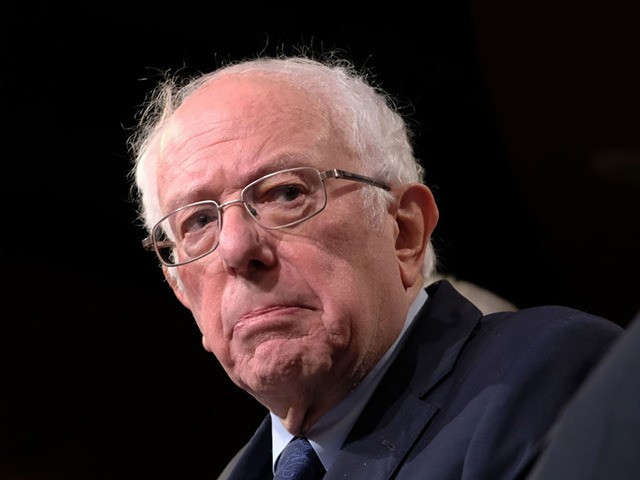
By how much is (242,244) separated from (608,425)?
3.91 ft

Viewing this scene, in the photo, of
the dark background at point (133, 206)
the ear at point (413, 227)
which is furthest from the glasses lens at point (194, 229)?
the dark background at point (133, 206)

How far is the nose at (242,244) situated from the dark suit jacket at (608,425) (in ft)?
3.76

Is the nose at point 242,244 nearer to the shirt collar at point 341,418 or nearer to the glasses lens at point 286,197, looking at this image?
the glasses lens at point 286,197

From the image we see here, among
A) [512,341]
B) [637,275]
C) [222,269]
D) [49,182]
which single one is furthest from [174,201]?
[637,275]

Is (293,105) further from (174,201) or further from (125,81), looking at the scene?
(125,81)

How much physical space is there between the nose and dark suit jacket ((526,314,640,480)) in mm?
1145

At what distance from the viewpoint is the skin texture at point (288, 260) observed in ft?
5.37

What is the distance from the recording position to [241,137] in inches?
69.6

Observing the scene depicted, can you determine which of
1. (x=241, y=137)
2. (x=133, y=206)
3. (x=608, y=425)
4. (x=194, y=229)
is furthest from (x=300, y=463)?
(x=133, y=206)

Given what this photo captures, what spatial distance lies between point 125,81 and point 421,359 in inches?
80.2

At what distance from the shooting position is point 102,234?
3834 mm

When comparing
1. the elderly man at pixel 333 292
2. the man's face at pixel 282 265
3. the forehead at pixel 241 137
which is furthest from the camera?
the forehead at pixel 241 137

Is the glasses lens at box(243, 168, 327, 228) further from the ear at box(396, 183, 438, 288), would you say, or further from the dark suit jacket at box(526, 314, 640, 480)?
the dark suit jacket at box(526, 314, 640, 480)

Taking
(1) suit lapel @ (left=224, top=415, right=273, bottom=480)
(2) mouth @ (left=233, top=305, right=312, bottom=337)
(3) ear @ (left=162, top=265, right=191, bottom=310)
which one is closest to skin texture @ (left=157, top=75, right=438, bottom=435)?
(2) mouth @ (left=233, top=305, right=312, bottom=337)
